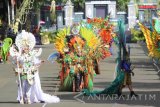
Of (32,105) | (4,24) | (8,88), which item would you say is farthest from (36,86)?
(4,24)

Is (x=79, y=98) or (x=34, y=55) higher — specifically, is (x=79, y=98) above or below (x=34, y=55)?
below

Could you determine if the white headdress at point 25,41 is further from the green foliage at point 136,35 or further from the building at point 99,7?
the building at point 99,7

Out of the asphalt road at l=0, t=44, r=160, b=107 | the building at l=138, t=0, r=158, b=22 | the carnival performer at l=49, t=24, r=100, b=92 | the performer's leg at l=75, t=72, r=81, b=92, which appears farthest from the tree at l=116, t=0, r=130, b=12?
the performer's leg at l=75, t=72, r=81, b=92

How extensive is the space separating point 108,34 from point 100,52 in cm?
347

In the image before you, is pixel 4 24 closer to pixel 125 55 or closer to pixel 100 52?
pixel 100 52

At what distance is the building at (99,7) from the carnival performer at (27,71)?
61.3 meters

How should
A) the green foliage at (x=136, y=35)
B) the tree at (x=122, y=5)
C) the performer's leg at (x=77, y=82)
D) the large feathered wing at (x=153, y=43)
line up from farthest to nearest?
the tree at (x=122, y=5) < the green foliage at (x=136, y=35) < the performer's leg at (x=77, y=82) < the large feathered wing at (x=153, y=43)

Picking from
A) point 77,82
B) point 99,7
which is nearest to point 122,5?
point 99,7

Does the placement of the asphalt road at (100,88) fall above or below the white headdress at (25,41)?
below

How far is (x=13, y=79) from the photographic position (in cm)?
2136

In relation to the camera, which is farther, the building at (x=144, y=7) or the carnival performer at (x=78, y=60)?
the building at (x=144, y=7)

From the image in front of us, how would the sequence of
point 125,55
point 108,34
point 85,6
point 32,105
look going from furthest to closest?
1. point 85,6
2. point 108,34
3. point 125,55
4. point 32,105

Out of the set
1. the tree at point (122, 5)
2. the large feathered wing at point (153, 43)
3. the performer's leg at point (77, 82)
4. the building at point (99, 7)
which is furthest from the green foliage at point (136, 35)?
the large feathered wing at point (153, 43)

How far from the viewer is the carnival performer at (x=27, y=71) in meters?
14.8
